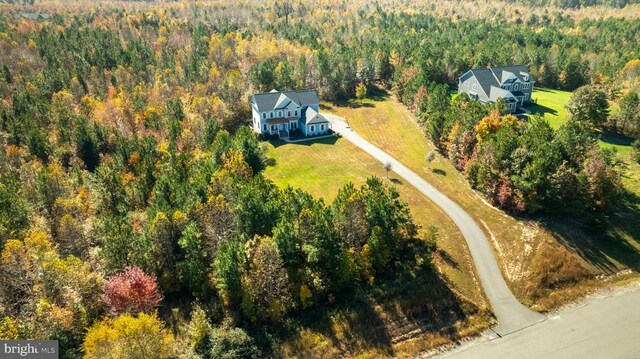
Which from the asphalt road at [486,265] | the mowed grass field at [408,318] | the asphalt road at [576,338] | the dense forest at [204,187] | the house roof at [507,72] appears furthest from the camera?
the house roof at [507,72]

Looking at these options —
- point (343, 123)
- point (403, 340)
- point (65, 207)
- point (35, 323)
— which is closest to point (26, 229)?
point (65, 207)

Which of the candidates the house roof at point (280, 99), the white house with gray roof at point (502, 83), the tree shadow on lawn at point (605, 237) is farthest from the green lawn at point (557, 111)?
the house roof at point (280, 99)

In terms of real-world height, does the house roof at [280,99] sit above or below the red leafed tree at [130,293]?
above

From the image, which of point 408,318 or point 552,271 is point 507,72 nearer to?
point 552,271

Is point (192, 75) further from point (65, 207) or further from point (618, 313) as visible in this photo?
point (618, 313)

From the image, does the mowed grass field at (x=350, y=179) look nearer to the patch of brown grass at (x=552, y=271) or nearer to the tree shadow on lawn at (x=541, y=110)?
the patch of brown grass at (x=552, y=271)
